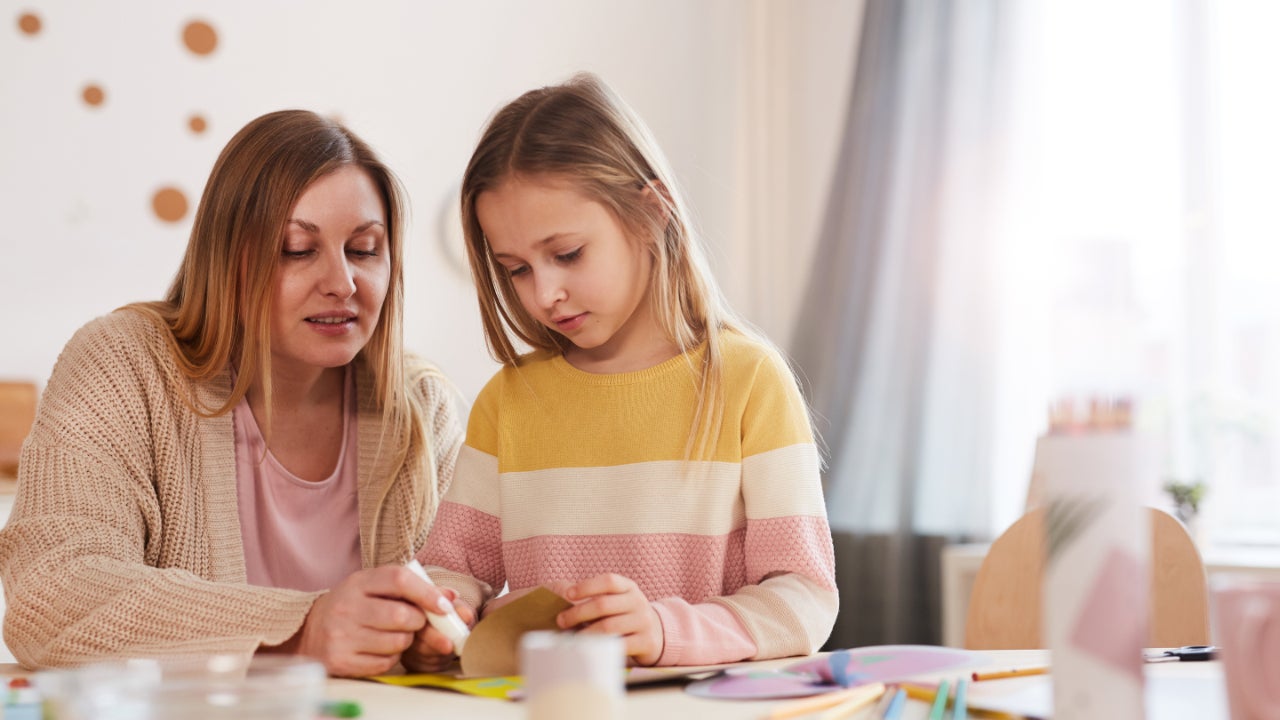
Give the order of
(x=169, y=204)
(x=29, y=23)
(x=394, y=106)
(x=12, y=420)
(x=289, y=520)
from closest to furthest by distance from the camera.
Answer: (x=289, y=520) → (x=12, y=420) → (x=29, y=23) → (x=169, y=204) → (x=394, y=106)

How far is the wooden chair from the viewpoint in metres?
2.32

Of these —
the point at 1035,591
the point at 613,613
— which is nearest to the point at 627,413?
the point at 613,613

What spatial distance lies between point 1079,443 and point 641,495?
0.72 m

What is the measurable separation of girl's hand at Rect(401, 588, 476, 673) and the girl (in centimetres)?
20

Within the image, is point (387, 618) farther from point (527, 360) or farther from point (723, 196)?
point (723, 196)

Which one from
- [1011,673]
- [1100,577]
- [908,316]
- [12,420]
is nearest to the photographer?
[1100,577]

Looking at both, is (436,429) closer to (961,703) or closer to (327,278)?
(327,278)

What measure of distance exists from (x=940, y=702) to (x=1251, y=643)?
19 cm

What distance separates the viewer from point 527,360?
4.67 ft

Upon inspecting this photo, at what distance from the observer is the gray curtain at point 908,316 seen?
3105mm

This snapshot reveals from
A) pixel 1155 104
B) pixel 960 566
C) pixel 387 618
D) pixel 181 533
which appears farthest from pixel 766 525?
pixel 1155 104

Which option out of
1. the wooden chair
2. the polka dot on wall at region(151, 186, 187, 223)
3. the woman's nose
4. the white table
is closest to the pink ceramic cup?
the white table

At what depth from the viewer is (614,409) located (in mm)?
1313

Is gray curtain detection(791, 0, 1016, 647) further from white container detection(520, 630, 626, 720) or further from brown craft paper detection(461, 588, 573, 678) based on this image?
white container detection(520, 630, 626, 720)
